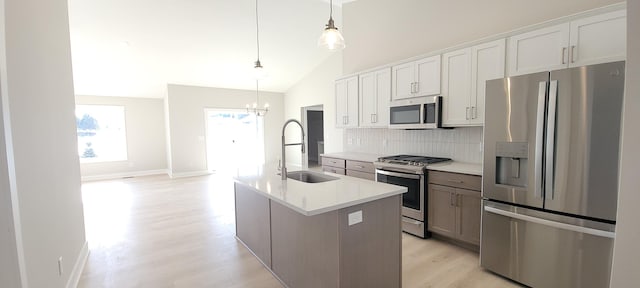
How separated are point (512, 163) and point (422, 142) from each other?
155 cm

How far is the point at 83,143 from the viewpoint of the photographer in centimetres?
693

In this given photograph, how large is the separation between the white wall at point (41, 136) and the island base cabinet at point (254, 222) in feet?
4.67

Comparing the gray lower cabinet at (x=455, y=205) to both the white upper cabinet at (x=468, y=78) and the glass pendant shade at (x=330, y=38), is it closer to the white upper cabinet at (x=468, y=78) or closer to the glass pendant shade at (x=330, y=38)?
the white upper cabinet at (x=468, y=78)

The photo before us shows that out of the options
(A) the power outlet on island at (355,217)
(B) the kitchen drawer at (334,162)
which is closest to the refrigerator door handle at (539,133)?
(A) the power outlet on island at (355,217)

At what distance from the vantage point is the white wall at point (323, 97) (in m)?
6.61

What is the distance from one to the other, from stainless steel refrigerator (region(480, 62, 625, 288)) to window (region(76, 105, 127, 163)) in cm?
856

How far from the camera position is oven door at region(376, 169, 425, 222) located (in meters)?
3.04

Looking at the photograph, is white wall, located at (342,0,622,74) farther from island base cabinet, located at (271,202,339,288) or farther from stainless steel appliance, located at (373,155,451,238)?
island base cabinet, located at (271,202,339,288)

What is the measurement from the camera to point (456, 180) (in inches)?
108

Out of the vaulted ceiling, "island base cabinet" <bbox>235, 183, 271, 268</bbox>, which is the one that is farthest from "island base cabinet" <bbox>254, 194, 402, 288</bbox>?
the vaulted ceiling

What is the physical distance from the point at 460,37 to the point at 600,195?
2.28 metres

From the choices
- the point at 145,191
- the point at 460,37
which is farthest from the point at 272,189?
the point at 145,191

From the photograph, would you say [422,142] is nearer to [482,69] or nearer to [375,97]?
[375,97]

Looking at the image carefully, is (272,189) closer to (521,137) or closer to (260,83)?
(521,137)
